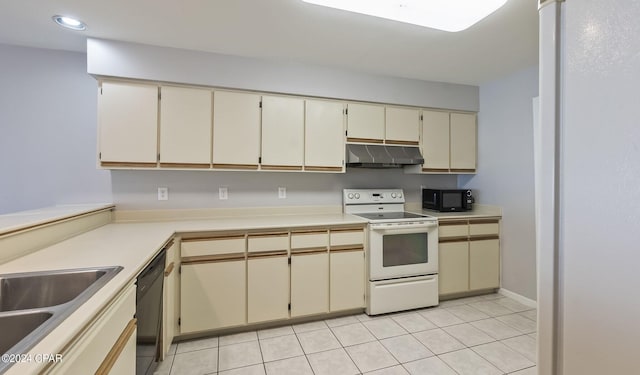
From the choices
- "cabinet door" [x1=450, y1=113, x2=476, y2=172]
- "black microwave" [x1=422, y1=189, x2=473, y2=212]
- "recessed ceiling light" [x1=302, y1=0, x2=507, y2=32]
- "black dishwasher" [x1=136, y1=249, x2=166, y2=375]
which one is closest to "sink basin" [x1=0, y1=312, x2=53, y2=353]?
"black dishwasher" [x1=136, y1=249, x2=166, y2=375]

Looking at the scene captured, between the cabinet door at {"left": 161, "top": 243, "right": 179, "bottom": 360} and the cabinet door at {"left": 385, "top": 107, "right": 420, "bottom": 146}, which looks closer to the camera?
the cabinet door at {"left": 161, "top": 243, "right": 179, "bottom": 360}

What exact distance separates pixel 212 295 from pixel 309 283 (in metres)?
0.81

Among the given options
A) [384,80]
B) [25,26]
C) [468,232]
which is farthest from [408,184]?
[25,26]

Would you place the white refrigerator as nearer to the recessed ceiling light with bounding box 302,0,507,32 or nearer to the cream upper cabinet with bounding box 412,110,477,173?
the recessed ceiling light with bounding box 302,0,507,32

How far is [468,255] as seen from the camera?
314 centimetres

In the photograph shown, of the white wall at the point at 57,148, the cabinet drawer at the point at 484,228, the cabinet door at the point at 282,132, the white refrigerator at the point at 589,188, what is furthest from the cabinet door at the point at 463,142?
the white refrigerator at the point at 589,188

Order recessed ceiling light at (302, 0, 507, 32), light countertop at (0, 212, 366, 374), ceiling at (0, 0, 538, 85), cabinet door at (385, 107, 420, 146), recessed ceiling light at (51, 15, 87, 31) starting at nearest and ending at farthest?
light countertop at (0, 212, 366, 374) < recessed ceiling light at (302, 0, 507, 32) < ceiling at (0, 0, 538, 85) < recessed ceiling light at (51, 15, 87, 31) < cabinet door at (385, 107, 420, 146)

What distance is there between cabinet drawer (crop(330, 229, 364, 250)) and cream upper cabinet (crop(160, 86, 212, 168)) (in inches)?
52.2

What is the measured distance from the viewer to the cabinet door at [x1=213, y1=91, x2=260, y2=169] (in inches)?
103

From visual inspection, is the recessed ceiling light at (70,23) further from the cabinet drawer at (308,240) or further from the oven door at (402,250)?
the oven door at (402,250)

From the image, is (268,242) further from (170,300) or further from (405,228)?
(405,228)

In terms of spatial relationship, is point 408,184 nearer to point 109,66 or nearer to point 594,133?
point 594,133

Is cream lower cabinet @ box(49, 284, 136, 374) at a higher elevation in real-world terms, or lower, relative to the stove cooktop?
lower

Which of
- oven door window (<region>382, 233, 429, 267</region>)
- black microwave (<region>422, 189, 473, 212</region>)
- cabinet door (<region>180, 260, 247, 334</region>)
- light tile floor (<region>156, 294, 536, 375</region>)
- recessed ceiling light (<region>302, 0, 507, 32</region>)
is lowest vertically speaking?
light tile floor (<region>156, 294, 536, 375</region>)
